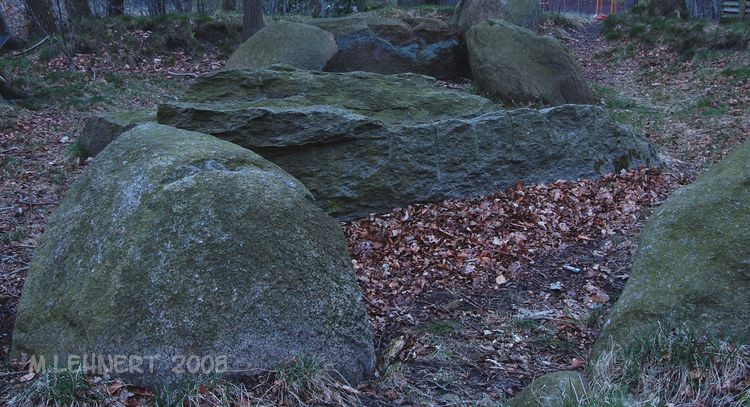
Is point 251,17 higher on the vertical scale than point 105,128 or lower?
higher

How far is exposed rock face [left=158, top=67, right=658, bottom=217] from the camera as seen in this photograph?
6625mm

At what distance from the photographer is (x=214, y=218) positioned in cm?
389

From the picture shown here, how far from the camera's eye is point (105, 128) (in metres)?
7.42

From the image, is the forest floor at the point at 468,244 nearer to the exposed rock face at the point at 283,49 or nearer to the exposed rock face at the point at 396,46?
the exposed rock face at the point at 283,49

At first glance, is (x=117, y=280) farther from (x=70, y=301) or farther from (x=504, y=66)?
(x=504, y=66)

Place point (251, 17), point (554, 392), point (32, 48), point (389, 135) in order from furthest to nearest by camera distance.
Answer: point (251, 17)
point (32, 48)
point (389, 135)
point (554, 392)

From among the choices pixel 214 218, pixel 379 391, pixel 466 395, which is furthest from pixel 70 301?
pixel 466 395

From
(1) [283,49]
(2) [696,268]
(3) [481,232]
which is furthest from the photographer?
(1) [283,49]

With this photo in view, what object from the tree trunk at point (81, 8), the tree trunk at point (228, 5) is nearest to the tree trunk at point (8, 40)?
the tree trunk at point (81, 8)

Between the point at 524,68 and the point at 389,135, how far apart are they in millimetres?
4177

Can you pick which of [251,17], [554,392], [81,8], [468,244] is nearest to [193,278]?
[554,392]

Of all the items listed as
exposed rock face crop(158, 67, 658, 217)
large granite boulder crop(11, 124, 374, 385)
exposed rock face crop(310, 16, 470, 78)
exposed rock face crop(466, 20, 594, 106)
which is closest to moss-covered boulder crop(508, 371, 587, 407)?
large granite boulder crop(11, 124, 374, 385)

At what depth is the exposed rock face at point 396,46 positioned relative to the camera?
1123 cm

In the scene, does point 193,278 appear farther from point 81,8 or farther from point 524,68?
point 81,8
